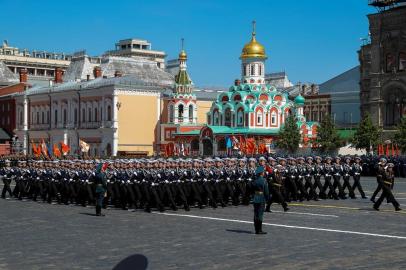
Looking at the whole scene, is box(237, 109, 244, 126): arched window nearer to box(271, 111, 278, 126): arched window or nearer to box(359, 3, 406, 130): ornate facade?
box(271, 111, 278, 126): arched window

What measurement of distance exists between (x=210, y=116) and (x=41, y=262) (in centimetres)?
5530

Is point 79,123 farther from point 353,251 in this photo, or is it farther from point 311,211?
point 353,251

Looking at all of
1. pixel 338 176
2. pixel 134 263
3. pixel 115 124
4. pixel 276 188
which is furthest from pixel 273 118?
pixel 134 263

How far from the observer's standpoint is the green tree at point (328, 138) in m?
56.3

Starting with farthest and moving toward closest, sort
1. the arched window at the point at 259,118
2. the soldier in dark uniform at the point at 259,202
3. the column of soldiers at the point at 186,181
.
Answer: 1. the arched window at the point at 259,118
2. the column of soldiers at the point at 186,181
3. the soldier in dark uniform at the point at 259,202

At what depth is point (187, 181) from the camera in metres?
21.0

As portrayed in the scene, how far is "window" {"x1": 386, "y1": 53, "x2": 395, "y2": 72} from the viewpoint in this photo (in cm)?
5678

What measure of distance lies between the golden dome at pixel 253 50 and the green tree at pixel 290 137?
824 cm

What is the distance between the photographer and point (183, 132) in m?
64.6

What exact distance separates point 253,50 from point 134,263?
179ft

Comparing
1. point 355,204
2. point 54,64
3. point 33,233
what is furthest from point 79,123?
point 54,64

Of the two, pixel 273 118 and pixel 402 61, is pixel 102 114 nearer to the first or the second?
pixel 273 118

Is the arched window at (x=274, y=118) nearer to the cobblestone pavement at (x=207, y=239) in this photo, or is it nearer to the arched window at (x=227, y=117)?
the arched window at (x=227, y=117)

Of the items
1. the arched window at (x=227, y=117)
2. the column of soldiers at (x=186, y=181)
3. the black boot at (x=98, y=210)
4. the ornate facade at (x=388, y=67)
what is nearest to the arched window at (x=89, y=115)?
the arched window at (x=227, y=117)
